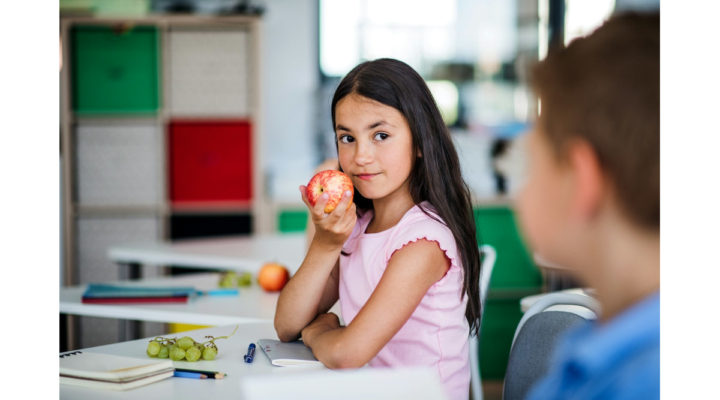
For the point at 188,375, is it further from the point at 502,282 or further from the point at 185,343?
the point at 502,282

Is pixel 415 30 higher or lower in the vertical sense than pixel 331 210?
higher

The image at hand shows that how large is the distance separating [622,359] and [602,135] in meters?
0.20

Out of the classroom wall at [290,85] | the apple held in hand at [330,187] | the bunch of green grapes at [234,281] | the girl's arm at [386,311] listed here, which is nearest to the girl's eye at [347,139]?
the apple held in hand at [330,187]

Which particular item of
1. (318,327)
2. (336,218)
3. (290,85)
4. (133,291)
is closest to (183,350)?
(318,327)

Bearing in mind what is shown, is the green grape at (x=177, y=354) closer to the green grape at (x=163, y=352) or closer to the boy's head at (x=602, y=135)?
the green grape at (x=163, y=352)

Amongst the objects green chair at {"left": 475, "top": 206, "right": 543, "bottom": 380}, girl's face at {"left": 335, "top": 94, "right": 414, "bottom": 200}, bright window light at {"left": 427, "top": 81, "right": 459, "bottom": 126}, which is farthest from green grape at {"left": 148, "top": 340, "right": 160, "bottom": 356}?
bright window light at {"left": 427, "top": 81, "right": 459, "bottom": 126}

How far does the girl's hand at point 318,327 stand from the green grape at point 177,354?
0.74ft

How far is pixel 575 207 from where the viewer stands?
0.65 metres

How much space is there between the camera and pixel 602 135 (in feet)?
2.04
